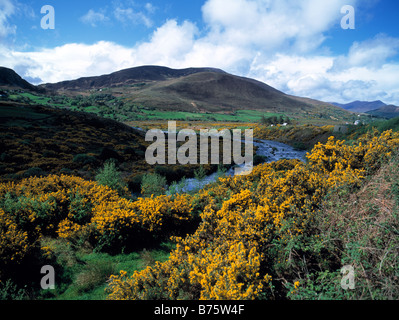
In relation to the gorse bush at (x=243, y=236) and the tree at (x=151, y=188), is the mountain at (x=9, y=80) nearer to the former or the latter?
the tree at (x=151, y=188)

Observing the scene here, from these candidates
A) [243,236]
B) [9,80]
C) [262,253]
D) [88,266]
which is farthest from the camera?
[9,80]

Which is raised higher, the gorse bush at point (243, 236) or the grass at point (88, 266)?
the gorse bush at point (243, 236)

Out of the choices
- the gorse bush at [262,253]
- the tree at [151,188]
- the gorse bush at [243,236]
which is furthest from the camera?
the tree at [151,188]

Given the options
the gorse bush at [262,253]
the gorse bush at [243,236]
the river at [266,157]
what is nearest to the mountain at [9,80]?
the river at [266,157]

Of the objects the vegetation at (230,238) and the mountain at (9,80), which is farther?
the mountain at (9,80)

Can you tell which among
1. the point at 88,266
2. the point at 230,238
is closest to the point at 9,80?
the point at 88,266

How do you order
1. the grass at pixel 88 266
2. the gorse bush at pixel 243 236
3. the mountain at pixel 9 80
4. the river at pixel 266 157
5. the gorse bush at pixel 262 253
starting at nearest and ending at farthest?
1. the gorse bush at pixel 243 236
2. the gorse bush at pixel 262 253
3. the grass at pixel 88 266
4. the river at pixel 266 157
5. the mountain at pixel 9 80

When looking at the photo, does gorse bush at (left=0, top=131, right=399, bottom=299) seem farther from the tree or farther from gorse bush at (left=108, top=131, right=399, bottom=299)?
the tree

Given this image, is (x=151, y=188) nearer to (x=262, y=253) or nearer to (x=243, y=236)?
(x=243, y=236)

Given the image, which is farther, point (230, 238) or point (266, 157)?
point (266, 157)

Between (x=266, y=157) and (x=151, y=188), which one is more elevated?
(x=266, y=157)
